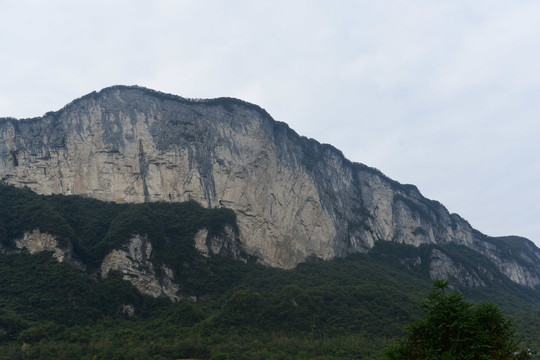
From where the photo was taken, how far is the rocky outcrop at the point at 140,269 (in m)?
65.1

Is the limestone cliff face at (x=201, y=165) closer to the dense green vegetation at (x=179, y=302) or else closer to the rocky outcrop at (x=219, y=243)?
the rocky outcrop at (x=219, y=243)

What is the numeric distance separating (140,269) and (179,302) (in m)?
8.13

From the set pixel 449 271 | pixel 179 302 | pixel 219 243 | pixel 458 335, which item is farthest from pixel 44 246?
pixel 449 271

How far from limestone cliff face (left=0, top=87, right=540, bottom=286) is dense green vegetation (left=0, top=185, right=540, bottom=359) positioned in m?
5.15

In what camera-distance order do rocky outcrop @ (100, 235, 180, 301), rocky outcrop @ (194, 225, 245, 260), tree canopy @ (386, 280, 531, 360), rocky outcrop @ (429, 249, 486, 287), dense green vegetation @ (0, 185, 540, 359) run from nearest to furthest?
tree canopy @ (386, 280, 531, 360) → dense green vegetation @ (0, 185, 540, 359) → rocky outcrop @ (100, 235, 180, 301) → rocky outcrop @ (194, 225, 245, 260) → rocky outcrop @ (429, 249, 486, 287)

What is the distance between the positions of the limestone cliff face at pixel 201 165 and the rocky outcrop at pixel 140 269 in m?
10.5

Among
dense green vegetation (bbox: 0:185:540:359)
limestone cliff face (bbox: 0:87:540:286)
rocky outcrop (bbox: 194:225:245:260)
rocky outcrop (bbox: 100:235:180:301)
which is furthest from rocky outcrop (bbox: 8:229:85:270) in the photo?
rocky outcrop (bbox: 194:225:245:260)

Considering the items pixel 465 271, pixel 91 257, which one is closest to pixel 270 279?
pixel 91 257

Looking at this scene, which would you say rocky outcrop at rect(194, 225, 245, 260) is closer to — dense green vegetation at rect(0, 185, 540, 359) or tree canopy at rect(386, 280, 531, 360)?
dense green vegetation at rect(0, 185, 540, 359)

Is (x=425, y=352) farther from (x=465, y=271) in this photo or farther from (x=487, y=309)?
(x=465, y=271)

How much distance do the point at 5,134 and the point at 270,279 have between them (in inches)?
2403

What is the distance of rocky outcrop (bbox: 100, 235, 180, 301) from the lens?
65.1 metres

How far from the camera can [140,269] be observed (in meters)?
66.9

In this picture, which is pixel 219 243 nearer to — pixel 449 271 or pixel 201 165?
pixel 201 165
